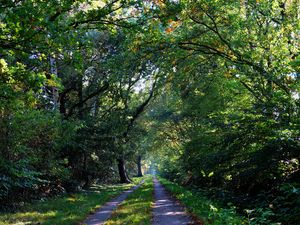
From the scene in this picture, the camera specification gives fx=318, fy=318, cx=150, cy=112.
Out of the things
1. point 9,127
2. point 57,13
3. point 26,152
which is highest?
point 57,13

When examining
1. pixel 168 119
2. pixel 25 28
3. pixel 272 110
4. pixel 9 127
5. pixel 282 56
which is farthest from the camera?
pixel 168 119

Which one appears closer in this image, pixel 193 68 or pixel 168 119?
pixel 193 68

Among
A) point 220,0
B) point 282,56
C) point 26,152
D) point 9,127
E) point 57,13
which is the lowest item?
point 26,152

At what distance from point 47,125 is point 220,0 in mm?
9072

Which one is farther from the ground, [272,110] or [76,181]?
[272,110]

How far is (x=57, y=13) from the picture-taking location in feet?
23.9

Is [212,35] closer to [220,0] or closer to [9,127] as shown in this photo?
[220,0]

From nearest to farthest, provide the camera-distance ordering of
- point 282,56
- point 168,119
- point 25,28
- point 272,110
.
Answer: point 25,28, point 272,110, point 282,56, point 168,119

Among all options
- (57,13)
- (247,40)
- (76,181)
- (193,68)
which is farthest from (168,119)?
(57,13)

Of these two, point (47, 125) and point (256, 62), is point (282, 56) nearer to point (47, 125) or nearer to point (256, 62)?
point (256, 62)

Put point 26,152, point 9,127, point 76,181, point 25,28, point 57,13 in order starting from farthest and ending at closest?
point 76,181 → point 26,152 → point 9,127 → point 57,13 → point 25,28

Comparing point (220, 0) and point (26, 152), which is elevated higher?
point (220, 0)

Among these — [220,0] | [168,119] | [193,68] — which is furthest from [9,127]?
[168,119]

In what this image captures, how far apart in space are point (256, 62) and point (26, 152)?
10.2 m
